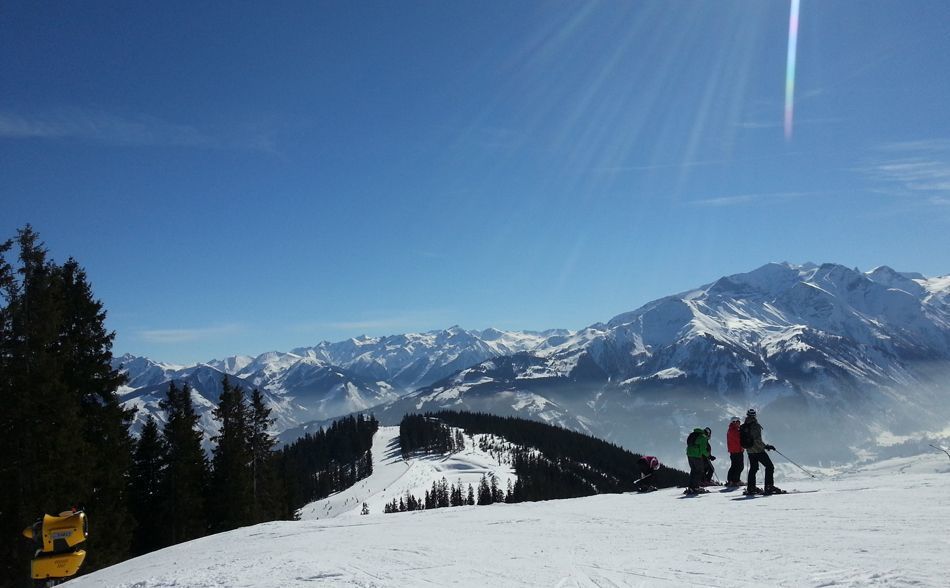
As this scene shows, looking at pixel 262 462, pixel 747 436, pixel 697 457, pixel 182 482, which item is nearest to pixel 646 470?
pixel 697 457

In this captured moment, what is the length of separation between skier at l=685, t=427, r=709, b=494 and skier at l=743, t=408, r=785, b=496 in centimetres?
179

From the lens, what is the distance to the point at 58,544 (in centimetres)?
1362

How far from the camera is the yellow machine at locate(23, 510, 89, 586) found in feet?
43.9

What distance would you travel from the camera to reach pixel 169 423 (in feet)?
120

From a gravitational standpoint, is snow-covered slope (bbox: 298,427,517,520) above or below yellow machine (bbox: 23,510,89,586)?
below

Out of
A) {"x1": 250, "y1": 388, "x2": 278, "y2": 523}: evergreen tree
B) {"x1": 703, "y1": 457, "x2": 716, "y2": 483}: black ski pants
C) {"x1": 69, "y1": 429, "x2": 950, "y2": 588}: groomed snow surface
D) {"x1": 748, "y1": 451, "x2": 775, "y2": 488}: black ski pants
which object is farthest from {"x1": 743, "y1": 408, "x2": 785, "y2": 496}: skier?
{"x1": 250, "y1": 388, "x2": 278, "y2": 523}: evergreen tree

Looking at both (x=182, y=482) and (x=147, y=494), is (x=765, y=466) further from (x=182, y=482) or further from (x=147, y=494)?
(x=147, y=494)

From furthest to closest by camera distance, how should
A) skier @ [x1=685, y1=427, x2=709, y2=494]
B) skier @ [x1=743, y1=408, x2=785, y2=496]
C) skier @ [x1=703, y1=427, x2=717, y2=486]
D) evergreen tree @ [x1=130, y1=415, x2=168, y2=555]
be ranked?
1. evergreen tree @ [x1=130, y1=415, x2=168, y2=555]
2. skier @ [x1=703, y1=427, x2=717, y2=486]
3. skier @ [x1=685, y1=427, x2=709, y2=494]
4. skier @ [x1=743, y1=408, x2=785, y2=496]

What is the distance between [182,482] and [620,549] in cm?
3377

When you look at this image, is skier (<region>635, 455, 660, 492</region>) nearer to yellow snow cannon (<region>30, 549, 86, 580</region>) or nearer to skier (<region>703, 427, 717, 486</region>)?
skier (<region>703, 427, 717, 486</region>)

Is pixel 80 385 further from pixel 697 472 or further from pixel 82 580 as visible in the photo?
pixel 697 472

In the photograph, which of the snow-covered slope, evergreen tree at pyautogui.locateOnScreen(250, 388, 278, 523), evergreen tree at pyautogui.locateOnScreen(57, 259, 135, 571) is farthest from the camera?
the snow-covered slope

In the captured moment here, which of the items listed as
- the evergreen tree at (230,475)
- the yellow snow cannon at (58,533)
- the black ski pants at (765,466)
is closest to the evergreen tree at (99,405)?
the evergreen tree at (230,475)

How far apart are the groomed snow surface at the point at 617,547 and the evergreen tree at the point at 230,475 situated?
24.7 m
